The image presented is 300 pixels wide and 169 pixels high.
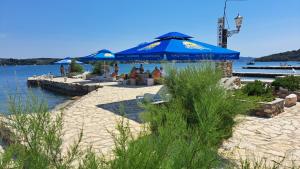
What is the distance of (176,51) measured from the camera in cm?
809

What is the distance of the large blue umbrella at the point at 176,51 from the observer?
808 cm

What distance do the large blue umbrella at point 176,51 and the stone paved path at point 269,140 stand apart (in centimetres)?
251

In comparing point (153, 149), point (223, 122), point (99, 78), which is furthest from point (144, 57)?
point (99, 78)

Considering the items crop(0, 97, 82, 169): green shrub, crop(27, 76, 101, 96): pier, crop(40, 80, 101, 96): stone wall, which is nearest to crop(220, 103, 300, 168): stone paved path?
crop(0, 97, 82, 169): green shrub

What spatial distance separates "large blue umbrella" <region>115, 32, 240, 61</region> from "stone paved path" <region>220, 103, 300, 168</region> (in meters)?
2.51

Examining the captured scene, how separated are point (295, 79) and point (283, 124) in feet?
15.4

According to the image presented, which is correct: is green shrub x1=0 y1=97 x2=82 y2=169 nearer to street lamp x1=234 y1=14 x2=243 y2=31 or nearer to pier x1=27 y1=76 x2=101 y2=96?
pier x1=27 y1=76 x2=101 y2=96

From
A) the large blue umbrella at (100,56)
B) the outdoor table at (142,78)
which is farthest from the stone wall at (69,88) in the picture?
the outdoor table at (142,78)

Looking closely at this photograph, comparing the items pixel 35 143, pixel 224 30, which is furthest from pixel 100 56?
pixel 35 143

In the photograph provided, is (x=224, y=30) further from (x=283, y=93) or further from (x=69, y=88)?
(x=69, y=88)

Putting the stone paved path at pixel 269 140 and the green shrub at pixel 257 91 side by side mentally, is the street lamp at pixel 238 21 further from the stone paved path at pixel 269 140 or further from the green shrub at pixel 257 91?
the stone paved path at pixel 269 140

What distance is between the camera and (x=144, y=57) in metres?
8.79

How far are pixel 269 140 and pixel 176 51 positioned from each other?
12.3 ft

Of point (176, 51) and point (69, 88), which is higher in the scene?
point (176, 51)
